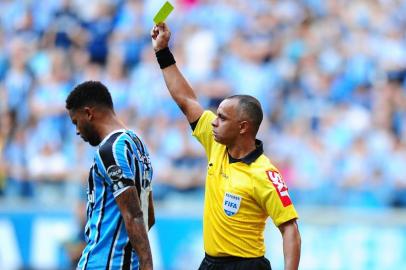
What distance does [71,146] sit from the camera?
50.3 feet

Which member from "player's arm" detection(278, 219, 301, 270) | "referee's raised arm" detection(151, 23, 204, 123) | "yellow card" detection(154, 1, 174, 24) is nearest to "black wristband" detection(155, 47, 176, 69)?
"referee's raised arm" detection(151, 23, 204, 123)

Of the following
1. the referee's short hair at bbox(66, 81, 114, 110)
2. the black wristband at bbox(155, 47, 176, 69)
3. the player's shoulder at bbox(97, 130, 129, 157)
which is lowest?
the player's shoulder at bbox(97, 130, 129, 157)

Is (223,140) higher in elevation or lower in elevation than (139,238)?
higher

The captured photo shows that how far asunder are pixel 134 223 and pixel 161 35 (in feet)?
5.39

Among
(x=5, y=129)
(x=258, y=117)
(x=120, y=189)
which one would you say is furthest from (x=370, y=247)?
(x=120, y=189)

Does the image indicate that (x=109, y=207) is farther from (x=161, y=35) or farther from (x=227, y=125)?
(x=161, y=35)

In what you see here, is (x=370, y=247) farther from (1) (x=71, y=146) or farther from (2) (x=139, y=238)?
(2) (x=139, y=238)

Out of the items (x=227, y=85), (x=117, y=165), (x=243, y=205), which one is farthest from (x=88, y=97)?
(x=227, y=85)

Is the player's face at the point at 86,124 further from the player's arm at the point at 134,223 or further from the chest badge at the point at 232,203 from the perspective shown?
the chest badge at the point at 232,203

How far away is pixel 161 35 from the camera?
7.48m

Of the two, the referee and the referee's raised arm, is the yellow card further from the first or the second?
the referee

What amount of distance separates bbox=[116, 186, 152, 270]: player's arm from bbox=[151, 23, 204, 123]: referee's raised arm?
118 cm

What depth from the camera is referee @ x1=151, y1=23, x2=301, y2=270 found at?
691 cm

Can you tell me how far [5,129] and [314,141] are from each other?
4.81 metres
